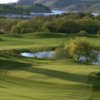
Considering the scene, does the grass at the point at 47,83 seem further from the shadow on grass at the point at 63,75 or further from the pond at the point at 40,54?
the pond at the point at 40,54

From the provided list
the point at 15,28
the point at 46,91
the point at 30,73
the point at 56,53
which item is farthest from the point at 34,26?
the point at 46,91

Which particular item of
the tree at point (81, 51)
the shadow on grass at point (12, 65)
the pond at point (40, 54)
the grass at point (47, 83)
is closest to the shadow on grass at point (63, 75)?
the grass at point (47, 83)

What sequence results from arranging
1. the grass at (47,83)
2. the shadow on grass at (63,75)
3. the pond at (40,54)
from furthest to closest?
the pond at (40,54) < the shadow on grass at (63,75) < the grass at (47,83)

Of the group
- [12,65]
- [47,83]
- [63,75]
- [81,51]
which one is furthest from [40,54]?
[47,83]

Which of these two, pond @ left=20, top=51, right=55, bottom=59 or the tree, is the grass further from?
pond @ left=20, top=51, right=55, bottom=59

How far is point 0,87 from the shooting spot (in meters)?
22.6

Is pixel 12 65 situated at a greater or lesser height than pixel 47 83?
lesser

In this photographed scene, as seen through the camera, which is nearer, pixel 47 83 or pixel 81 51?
pixel 47 83

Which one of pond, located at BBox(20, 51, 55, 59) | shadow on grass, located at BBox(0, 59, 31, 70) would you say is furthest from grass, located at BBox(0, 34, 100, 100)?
pond, located at BBox(20, 51, 55, 59)

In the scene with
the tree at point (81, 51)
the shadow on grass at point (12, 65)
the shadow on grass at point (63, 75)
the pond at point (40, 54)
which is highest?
the shadow on grass at point (63, 75)

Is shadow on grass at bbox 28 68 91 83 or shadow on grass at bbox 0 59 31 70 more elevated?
shadow on grass at bbox 28 68 91 83

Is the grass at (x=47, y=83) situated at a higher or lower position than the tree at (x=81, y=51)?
higher

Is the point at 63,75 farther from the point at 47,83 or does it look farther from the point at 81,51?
the point at 81,51

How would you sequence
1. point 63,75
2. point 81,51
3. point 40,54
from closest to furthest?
point 63,75, point 81,51, point 40,54
